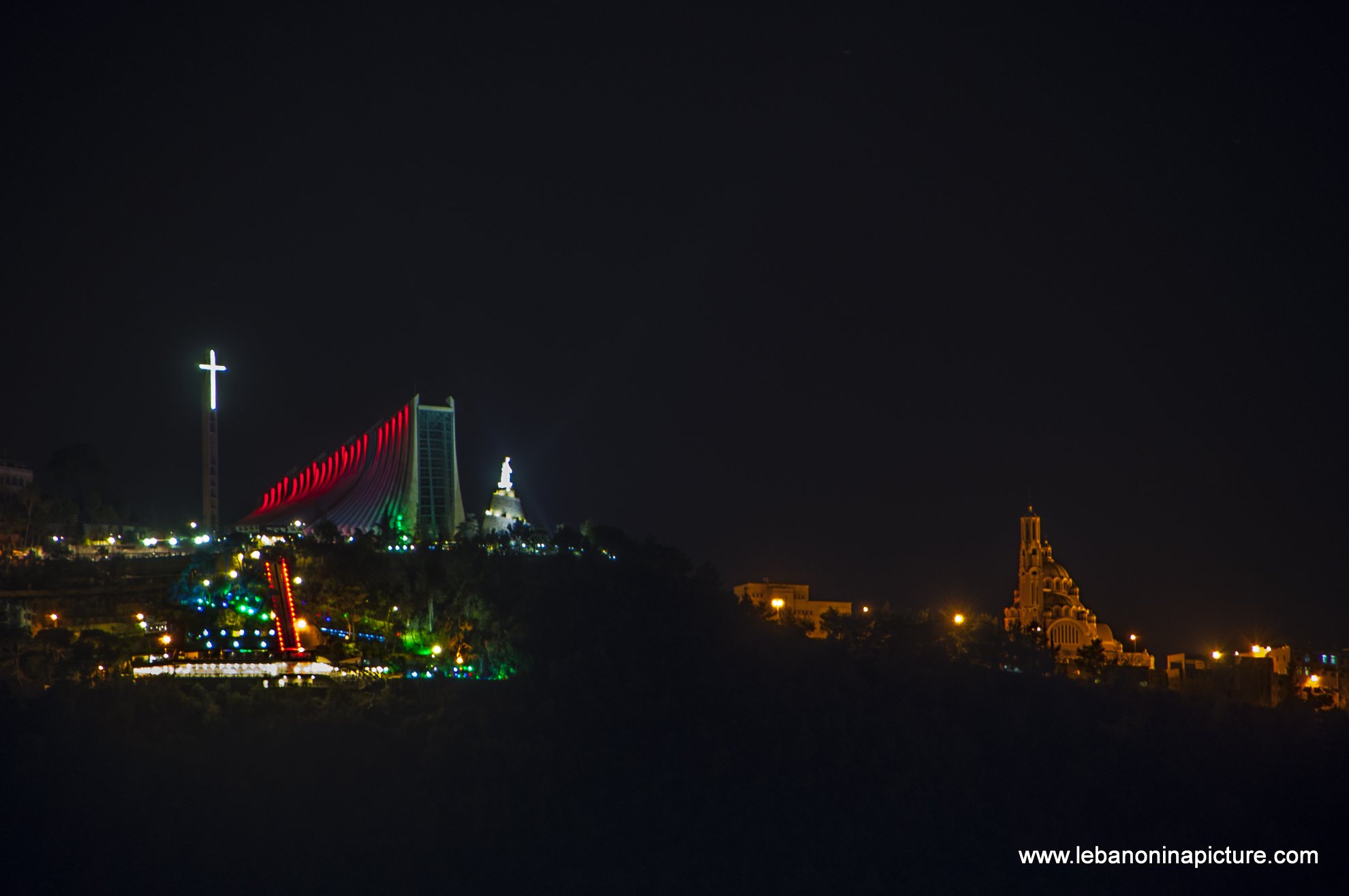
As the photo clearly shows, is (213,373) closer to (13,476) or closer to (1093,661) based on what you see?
(13,476)

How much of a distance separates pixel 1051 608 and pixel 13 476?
40.6 m

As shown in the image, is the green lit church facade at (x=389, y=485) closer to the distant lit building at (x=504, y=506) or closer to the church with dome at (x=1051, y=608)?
the distant lit building at (x=504, y=506)

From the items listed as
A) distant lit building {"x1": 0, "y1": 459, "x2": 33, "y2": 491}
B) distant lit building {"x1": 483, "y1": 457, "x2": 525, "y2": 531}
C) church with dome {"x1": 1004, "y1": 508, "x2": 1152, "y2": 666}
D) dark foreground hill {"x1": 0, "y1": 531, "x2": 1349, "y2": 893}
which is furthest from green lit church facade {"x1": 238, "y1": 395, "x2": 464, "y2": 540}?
church with dome {"x1": 1004, "y1": 508, "x2": 1152, "y2": 666}

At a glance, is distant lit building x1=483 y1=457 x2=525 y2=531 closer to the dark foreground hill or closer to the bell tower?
the dark foreground hill

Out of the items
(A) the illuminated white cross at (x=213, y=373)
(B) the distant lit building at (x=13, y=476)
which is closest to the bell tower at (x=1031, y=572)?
(A) the illuminated white cross at (x=213, y=373)

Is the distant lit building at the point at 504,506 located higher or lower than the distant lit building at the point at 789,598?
higher

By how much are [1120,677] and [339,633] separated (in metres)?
19.0

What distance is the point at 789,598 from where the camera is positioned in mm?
52594

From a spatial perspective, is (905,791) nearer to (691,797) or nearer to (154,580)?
(691,797)

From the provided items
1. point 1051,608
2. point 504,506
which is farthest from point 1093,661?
point 504,506

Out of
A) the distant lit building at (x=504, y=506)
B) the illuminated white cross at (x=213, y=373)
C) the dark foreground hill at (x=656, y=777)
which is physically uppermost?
the illuminated white cross at (x=213, y=373)

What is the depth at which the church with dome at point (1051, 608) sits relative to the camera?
5038 cm

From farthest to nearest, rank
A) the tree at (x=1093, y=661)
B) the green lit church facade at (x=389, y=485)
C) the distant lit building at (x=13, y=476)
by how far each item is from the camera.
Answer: the distant lit building at (x=13, y=476) < the tree at (x=1093, y=661) < the green lit church facade at (x=389, y=485)

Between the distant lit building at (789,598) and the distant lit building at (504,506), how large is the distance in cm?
916
